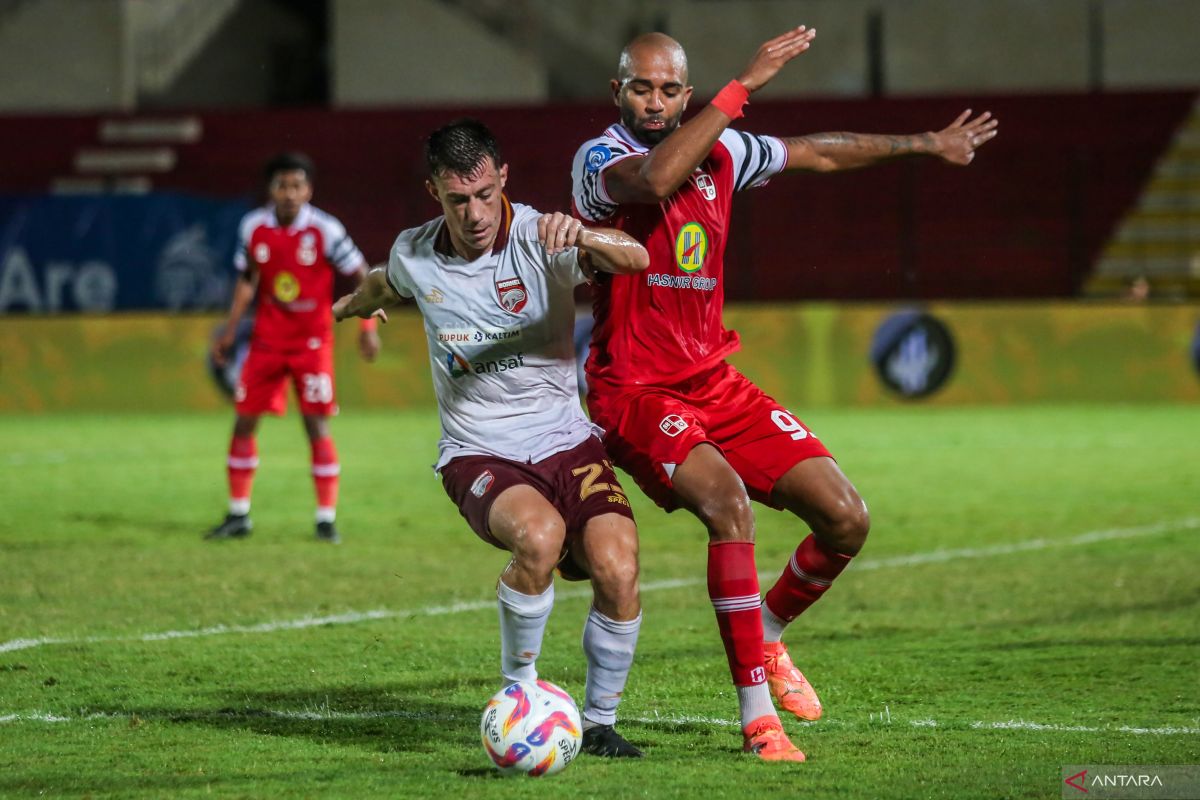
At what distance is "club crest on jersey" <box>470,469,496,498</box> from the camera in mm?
5135

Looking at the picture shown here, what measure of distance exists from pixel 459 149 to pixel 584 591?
3.60 m

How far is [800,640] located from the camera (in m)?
6.90

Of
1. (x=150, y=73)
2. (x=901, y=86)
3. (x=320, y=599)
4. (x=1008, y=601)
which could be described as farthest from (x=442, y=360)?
(x=150, y=73)

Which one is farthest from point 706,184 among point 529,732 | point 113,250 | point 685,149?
point 113,250

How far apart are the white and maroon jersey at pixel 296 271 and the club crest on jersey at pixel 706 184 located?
17.0 ft

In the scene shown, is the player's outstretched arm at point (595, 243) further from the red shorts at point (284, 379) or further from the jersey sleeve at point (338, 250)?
the jersey sleeve at point (338, 250)

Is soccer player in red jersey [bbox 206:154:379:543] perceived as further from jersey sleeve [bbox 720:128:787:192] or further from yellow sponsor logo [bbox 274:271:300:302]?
jersey sleeve [bbox 720:128:787:192]

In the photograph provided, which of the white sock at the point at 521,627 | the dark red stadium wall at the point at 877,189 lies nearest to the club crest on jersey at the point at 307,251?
the white sock at the point at 521,627

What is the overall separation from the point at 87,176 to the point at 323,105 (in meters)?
4.73

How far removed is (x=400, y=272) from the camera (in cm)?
543

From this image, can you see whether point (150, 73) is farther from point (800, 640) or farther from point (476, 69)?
point (800, 640)

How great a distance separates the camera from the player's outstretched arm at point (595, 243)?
4832mm

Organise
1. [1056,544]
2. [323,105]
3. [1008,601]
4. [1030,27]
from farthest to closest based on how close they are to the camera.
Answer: [323,105] < [1030,27] < [1056,544] < [1008,601]

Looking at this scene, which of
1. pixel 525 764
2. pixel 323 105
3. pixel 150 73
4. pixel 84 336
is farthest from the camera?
pixel 323 105
